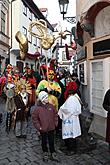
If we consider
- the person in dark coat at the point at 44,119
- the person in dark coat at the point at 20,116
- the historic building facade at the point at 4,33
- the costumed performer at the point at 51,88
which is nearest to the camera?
the person in dark coat at the point at 44,119

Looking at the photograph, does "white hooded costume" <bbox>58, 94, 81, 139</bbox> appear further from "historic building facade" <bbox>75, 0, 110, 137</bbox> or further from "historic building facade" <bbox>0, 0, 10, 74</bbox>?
"historic building facade" <bbox>0, 0, 10, 74</bbox>

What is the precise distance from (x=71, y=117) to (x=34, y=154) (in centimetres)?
111

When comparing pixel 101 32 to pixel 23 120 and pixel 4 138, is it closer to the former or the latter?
pixel 23 120

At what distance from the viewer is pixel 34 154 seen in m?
6.77

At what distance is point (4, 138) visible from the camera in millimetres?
8289

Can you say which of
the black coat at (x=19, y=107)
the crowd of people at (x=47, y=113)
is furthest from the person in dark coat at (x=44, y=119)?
the black coat at (x=19, y=107)

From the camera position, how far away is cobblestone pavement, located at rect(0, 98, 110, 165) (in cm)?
621

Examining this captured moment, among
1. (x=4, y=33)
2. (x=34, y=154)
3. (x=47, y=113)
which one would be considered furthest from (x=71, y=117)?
(x=4, y=33)

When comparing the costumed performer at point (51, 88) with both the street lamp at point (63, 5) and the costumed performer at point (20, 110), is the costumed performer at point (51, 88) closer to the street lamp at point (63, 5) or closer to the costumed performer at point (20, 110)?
the costumed performer at point (20, 110)

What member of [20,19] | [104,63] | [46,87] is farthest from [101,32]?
[20,19]

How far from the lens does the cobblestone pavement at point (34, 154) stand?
6214 mm

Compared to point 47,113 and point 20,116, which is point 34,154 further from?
point 20,116

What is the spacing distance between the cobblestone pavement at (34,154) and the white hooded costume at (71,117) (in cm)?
46

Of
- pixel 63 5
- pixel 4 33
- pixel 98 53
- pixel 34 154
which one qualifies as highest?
pixel 4 33
